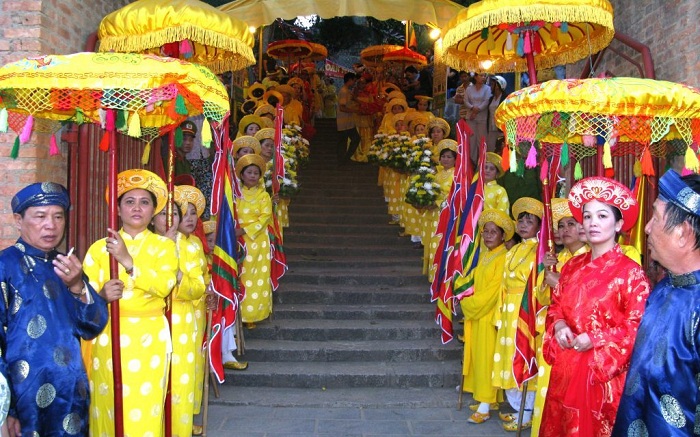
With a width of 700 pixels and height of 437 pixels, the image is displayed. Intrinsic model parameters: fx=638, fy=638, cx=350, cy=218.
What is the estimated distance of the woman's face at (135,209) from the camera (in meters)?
3.84

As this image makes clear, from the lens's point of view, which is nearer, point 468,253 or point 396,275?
point 468,253

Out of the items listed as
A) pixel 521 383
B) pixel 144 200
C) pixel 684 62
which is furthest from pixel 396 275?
pixel 144 200

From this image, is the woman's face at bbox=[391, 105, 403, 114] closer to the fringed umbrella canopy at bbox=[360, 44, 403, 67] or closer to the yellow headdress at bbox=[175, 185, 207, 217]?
the fringed umbrella canopy at bbox=[360, 44, 403, 67]

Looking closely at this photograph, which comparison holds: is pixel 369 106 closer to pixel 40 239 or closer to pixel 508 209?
pixel 508 209

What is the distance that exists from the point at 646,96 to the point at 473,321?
2.89 meters

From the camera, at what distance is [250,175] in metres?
6.71

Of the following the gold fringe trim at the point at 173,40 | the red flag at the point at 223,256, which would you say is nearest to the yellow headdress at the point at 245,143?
the red flag at the point at 223,256

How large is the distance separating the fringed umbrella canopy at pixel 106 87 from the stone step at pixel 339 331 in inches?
141

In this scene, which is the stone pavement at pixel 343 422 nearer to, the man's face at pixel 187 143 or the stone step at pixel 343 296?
the stone step at pixel 343 296

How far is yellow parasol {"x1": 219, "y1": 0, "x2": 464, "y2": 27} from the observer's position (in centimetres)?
701

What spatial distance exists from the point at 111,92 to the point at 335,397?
11.9ft

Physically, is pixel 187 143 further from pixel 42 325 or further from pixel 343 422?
pixel 42 325

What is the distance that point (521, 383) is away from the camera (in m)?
4.82

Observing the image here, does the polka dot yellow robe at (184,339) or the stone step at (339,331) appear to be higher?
the polka dot yellow robe at (184,339)
